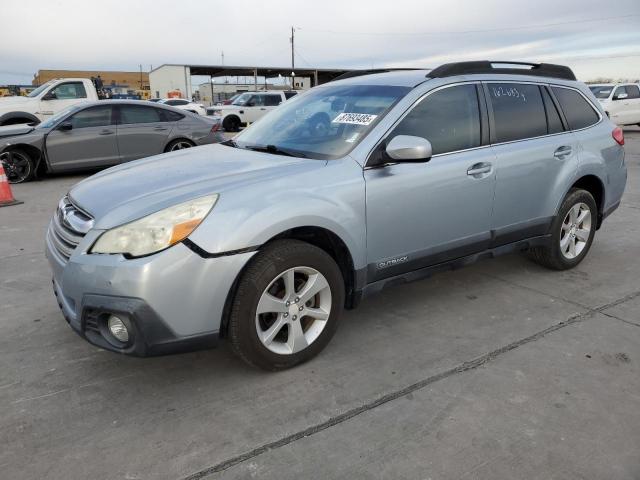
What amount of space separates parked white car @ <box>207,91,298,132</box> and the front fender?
1932cm

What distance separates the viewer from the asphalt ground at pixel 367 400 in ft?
7.43

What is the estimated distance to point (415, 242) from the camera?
337 centimetres

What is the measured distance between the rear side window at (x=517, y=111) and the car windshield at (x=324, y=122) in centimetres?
85

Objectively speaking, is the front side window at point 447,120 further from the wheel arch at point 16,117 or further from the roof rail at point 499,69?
the wheel arch at point 16,117

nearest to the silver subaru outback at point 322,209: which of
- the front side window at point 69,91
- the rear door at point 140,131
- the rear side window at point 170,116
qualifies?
the rear door at point 140,131

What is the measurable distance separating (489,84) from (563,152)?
91 centimetres

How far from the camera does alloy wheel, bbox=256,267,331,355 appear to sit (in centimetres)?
280

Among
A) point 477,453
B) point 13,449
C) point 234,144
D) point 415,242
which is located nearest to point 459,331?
point 415,242

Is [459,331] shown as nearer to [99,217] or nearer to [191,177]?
[191,177]

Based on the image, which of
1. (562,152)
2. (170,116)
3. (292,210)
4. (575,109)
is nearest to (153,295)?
(292,210)

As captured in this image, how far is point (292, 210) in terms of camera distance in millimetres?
2764

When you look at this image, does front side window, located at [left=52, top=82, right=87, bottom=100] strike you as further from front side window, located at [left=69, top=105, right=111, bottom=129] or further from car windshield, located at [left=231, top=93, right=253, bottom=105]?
car windshield, located at [left=231, top=93, right=253, bottom=105]

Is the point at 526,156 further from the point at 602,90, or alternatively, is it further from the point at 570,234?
the point at 602,90

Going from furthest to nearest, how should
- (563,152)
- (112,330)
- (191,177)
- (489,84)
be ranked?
1. (563,152)
2. (489,84)
3. (191,177)
4. (112,330)
